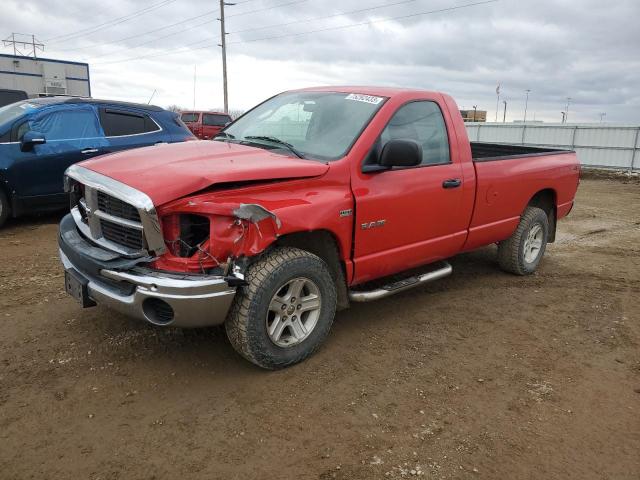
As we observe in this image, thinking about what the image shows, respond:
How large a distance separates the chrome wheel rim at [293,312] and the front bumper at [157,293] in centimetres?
39

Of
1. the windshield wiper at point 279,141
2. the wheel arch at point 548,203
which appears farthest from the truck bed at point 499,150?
the windshield wiper at point 279,141

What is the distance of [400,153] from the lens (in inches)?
140

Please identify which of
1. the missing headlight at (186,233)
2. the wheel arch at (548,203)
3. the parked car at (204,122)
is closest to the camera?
the missing headlight at (186,233)

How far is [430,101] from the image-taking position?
4.39 m

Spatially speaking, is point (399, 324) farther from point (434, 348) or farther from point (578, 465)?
point (578, 465)

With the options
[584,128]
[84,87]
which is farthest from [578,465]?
[84,87]

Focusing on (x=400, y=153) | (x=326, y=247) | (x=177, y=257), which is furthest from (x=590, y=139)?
(x=177, y=257)

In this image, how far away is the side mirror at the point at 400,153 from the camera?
3.54 m

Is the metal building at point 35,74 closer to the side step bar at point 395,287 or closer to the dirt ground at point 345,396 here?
the dirt ground at point 345,396

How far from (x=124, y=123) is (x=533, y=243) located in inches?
237

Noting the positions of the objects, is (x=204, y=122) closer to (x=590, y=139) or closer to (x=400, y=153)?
(x=590, y=139)

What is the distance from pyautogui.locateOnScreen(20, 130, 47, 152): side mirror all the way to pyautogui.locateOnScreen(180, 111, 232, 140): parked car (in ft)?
38.6

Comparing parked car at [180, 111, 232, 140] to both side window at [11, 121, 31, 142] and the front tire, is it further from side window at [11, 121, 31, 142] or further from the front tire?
the front tire

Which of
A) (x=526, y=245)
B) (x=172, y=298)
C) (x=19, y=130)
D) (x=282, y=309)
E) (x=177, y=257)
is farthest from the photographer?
(x=19, y=130)
